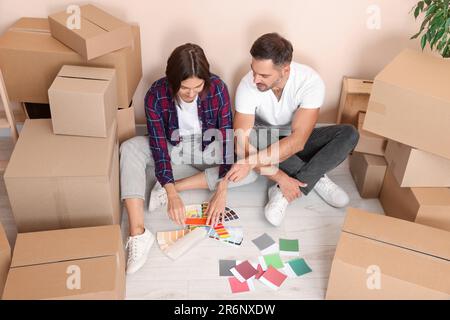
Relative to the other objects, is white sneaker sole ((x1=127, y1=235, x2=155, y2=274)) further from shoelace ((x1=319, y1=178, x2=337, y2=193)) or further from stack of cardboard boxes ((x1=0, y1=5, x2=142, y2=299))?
shoelace ((x1=319, y1=178, x2=337, y2=193))

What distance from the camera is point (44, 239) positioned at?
1656 mm

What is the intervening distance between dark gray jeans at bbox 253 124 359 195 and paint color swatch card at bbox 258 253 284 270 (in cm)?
37

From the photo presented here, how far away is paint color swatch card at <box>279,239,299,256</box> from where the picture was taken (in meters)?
1.95

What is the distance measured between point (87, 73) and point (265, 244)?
996 mm

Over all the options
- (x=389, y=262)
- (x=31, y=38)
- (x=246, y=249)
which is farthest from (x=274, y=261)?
(x=31, y=38)

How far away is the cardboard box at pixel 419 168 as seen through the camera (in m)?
1.85

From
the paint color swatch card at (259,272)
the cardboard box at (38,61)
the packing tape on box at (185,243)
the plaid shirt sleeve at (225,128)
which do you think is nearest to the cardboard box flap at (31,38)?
the cardboard box at (38,61)

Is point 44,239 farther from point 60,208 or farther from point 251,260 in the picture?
point 251,260

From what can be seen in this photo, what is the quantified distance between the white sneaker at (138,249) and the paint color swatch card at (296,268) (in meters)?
0.55

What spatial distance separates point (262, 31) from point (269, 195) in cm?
78

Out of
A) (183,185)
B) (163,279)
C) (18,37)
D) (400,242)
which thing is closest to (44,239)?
(163,279)

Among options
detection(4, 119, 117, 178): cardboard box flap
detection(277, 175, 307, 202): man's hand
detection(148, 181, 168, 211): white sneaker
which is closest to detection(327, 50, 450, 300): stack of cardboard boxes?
detection(277, 175, 307, 202): man's hand

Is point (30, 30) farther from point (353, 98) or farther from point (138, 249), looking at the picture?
point (353, 98)

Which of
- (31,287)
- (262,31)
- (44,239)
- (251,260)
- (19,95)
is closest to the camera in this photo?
(31,287)
